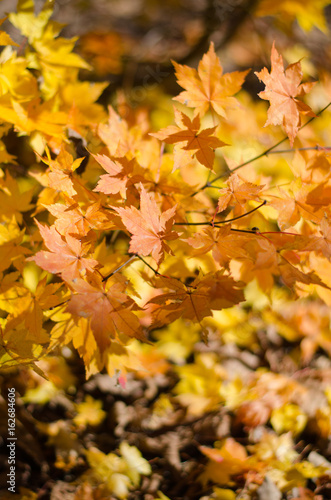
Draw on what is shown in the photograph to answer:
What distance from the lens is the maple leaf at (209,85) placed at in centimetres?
85

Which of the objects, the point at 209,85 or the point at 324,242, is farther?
the point at 209,85

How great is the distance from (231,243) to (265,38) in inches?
123

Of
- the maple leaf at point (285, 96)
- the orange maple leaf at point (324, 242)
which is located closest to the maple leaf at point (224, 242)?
the orange maple leaf at point (324, 242)

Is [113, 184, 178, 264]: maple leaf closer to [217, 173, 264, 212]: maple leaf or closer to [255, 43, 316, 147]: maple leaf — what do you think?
[217, 173, 264, 212]: maple leaf

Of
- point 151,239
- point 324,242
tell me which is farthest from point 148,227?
point 324,242

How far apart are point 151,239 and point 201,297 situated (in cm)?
16

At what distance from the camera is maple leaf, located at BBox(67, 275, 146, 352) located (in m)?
0.61

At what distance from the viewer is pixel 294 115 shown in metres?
0.79

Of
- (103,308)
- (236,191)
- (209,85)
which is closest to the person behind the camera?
(103,308)

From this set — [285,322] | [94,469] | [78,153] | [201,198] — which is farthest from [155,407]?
[78,153]

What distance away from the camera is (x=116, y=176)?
77 centimetres

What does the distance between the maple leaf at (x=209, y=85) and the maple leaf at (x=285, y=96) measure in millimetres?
100

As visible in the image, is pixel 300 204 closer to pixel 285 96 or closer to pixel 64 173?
pixel 285 96

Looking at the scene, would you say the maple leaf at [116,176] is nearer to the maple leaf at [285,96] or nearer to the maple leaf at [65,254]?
the maple leaf at [65,254]
